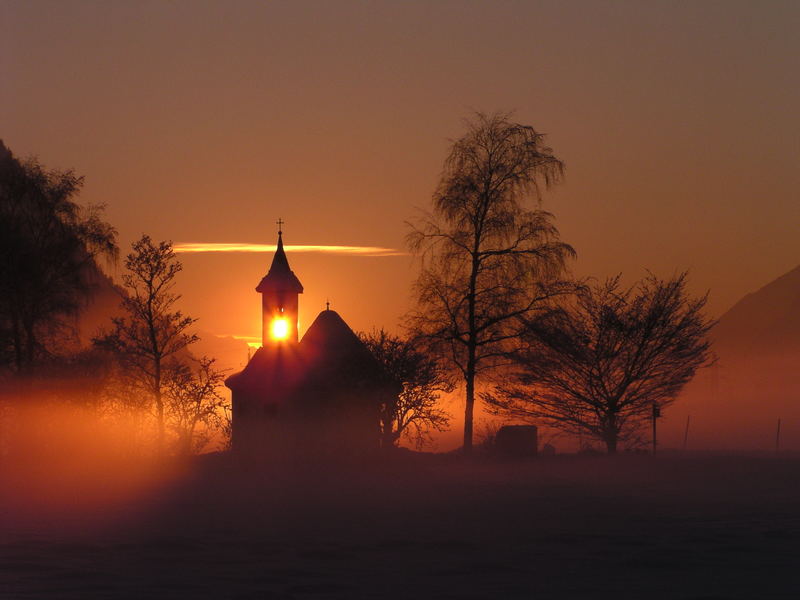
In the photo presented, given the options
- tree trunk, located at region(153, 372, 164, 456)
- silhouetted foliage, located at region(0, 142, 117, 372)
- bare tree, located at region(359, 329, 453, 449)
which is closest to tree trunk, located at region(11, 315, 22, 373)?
silhouetted foliage, located at region(0, 142, 117, 372)

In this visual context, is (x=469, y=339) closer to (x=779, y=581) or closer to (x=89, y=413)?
(x=89, y=413)

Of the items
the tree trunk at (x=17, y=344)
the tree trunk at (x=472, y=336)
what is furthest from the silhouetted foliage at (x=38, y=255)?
the tree trunk at (x=472, y=336)

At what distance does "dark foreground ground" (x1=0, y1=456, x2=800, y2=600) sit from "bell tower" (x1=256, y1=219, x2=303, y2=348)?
10420 mm

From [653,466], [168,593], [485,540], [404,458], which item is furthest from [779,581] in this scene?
[404,458]

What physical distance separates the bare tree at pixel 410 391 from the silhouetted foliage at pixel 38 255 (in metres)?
10.6

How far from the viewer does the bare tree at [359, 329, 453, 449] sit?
42.7 metres

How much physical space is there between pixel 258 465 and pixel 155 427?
7826 mm

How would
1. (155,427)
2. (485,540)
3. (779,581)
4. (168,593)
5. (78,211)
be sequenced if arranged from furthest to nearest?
(155,427), (78,211), (485,540), (779,581), (168,593)

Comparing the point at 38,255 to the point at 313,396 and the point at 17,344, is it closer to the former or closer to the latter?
the point at 17,344

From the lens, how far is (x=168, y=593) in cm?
1633

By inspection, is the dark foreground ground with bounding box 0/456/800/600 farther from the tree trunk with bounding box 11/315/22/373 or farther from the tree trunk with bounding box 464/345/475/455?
the tree trunk with bounding box 11/315/22/373

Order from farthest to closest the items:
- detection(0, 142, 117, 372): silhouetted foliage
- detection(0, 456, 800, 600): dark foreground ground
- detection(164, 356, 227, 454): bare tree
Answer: detection(164, 356, 227, 454): bare tree → detection(0, 142, 117, 372): silhouetted foliage → detection(0, 456, 800, 600): dark foreground ground

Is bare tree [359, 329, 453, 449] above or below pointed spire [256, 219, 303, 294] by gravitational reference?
below

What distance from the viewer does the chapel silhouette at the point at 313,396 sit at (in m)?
42.5
